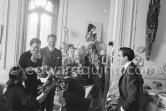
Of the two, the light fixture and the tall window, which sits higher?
the light fixture

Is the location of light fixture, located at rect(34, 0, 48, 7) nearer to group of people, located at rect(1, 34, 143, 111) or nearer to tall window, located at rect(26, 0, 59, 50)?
tall window, located at rect(26, 0, 59, 50)

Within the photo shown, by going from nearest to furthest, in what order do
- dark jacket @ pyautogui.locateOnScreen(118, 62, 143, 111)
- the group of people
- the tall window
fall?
dark jacket @ pyautogui.locateOnScreen(118, 62, 143, 111)
the group of people
the tall window

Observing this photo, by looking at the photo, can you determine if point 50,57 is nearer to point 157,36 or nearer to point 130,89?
point 130,89

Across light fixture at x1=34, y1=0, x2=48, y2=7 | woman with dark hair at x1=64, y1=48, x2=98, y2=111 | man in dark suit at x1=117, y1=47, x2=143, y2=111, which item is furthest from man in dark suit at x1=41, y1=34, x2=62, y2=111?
man in dark suit at x1=117, y1=47, x2=143, y2=111

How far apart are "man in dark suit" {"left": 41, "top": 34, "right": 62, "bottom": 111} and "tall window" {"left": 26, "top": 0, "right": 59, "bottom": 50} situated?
0.24 feet

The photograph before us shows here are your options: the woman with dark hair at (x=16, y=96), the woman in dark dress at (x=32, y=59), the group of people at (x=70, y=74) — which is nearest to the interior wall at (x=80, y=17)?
the group of people at (x=70, y=74)

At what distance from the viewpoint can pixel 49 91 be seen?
2.74m

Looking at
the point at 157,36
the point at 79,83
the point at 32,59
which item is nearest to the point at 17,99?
the point at 32,59

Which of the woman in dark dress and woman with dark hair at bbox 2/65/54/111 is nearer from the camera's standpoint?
woman with dark hair at bbox 2/65/54/111

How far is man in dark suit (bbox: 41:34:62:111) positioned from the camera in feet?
9.77

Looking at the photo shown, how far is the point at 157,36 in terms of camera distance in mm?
3684

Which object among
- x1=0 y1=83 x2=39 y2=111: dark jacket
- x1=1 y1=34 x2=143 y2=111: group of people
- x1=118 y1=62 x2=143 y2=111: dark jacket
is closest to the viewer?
x1=0 y1=83 x2=39 y2=111: dark jacket

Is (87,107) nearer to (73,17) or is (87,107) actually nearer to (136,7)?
(73,17)

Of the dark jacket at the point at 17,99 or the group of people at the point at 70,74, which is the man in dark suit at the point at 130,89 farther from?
the dark jacket at the point at 17,99
